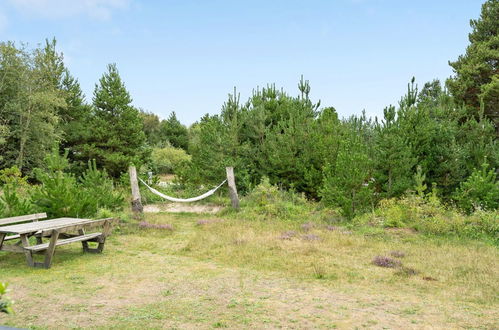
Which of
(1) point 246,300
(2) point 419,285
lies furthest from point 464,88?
(1) point 246,300

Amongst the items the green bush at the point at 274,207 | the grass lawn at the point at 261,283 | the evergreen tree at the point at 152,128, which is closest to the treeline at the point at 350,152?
the green bush at the point at 274,207

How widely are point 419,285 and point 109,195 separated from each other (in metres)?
9.74

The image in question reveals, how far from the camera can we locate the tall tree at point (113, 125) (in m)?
23.1

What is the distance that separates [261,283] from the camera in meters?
6.21

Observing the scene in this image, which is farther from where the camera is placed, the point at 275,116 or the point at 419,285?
the point at 275,116

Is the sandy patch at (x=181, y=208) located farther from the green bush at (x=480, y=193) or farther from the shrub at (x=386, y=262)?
the green bush at (x=480, y=193)

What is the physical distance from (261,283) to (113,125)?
64.6 feet

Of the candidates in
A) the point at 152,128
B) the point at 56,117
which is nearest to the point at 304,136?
the point at 56,117

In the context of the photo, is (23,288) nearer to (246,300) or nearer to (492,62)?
(246,300)

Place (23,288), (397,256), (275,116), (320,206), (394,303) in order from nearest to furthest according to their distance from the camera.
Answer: (394,303) < (23,288) < (397,256) < (320,206) < (275,116)

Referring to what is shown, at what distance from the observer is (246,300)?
17.6 feet

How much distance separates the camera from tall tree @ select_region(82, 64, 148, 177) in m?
23.1

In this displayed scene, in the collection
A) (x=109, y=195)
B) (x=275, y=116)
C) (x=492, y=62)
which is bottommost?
(x=109, y=195)

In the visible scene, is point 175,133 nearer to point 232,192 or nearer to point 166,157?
point 166,157
